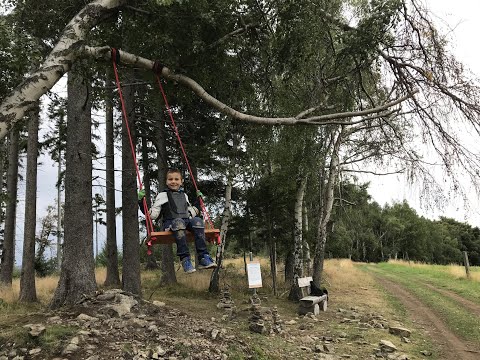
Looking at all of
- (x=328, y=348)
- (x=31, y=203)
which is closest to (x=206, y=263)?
(x=328, y=348)

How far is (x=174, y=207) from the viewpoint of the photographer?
18.6ft

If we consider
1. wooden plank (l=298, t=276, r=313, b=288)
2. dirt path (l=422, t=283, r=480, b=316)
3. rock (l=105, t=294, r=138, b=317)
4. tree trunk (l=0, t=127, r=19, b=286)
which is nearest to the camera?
rock (l=105, t=294, r=138, b=317)

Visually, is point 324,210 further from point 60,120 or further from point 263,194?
point 60,120

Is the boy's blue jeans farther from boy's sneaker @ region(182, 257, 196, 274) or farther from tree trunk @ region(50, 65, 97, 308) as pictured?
tree trunk @ region(50, 65, 97, 308)

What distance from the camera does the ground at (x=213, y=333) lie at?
4754 millimetres

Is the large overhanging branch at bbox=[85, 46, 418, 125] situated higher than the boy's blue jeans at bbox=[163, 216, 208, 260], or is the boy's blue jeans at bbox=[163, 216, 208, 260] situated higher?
the large overhanging branch at bbox=[85, 46, 418, 125]

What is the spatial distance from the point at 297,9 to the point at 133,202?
6.31 meters

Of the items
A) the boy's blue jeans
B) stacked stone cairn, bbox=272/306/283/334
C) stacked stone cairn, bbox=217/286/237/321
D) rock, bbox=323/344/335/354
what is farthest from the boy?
stacked stone cairn, bbox=217/286/237/321

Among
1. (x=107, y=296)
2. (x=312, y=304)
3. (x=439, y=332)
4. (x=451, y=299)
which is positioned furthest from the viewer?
(x=451, y=299)

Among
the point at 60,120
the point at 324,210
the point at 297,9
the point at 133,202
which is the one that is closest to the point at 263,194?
the point at 324,210

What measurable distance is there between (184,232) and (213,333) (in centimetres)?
194

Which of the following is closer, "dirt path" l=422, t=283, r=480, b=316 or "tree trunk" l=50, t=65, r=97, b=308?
"tree trunk" l=50, t=65, r=97, b=308

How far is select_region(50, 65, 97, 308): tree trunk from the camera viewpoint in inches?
289

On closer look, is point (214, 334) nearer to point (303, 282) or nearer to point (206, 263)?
Result: point (206, 263)
